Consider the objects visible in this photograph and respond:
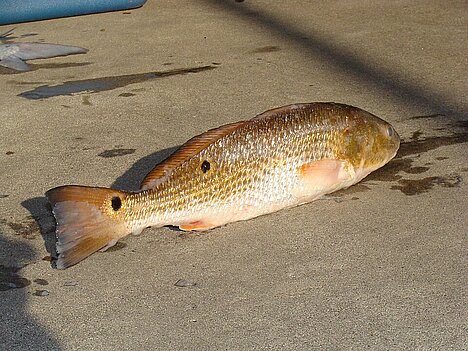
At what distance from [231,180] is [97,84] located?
261cm

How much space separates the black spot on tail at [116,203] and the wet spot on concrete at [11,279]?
1.41 feet

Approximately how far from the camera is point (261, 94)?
637 centimetres

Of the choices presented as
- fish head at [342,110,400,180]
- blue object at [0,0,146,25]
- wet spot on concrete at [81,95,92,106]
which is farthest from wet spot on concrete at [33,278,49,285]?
blue object at [0,0,146,25]

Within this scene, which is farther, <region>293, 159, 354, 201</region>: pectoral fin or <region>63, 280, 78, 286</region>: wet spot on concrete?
<region>293, 159, 354, 201</region>: pectoral fin

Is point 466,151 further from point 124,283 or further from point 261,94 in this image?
point 124,283

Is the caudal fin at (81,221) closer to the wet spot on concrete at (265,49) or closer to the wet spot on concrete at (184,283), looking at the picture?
the wet spot on concrete at (184,283)

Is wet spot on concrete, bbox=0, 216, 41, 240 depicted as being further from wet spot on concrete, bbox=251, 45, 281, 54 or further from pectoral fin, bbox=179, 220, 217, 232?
wet spot on concrete, bbox=251, 45, 281, 54

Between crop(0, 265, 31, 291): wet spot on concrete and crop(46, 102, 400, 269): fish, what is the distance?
0.53 ft

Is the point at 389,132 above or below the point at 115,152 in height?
above

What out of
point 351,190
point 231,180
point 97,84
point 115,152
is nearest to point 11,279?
point 231,180

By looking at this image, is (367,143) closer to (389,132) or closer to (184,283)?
(389,132)

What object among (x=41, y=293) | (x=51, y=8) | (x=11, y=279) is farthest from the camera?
(x=51, y=8)

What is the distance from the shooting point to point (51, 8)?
8344 mm

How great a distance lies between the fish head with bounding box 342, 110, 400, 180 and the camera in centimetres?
454
